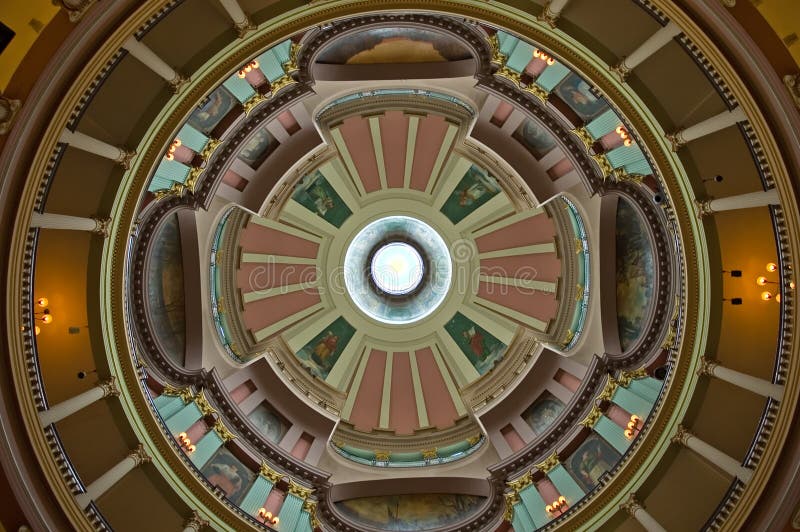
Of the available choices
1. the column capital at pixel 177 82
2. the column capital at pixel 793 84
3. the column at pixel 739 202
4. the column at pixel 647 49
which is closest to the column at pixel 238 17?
the column capital at pixel 177 82

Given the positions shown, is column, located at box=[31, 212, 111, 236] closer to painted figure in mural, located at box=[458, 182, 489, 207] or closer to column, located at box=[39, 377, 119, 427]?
column, located at box=[39, 377, 119, 427]

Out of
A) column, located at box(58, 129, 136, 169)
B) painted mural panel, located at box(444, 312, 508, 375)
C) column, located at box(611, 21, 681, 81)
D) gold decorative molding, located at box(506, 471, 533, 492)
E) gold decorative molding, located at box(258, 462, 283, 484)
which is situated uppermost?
column, located at box(611, 21, 681, 81)

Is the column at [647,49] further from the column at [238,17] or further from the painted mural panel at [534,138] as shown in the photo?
the column at [238,17]

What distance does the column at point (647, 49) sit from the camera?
12282 mm

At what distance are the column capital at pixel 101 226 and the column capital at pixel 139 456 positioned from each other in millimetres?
5486

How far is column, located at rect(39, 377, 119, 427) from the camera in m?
12.6

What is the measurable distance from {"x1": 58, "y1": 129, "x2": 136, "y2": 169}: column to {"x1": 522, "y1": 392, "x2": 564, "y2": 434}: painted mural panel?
14799mm

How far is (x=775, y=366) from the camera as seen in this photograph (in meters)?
12.7

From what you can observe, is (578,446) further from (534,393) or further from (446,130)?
(446,130)

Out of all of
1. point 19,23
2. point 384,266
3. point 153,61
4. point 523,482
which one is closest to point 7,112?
point 19,23

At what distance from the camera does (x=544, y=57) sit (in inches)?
596

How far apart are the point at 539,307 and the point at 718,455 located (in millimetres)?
9602

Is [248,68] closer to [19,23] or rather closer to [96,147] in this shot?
[96,147]

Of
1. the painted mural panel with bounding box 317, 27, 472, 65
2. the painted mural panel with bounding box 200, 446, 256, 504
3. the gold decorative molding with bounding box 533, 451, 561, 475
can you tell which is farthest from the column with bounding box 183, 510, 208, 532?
the painted mural panel with bounding box 317, 27, 472, 65
